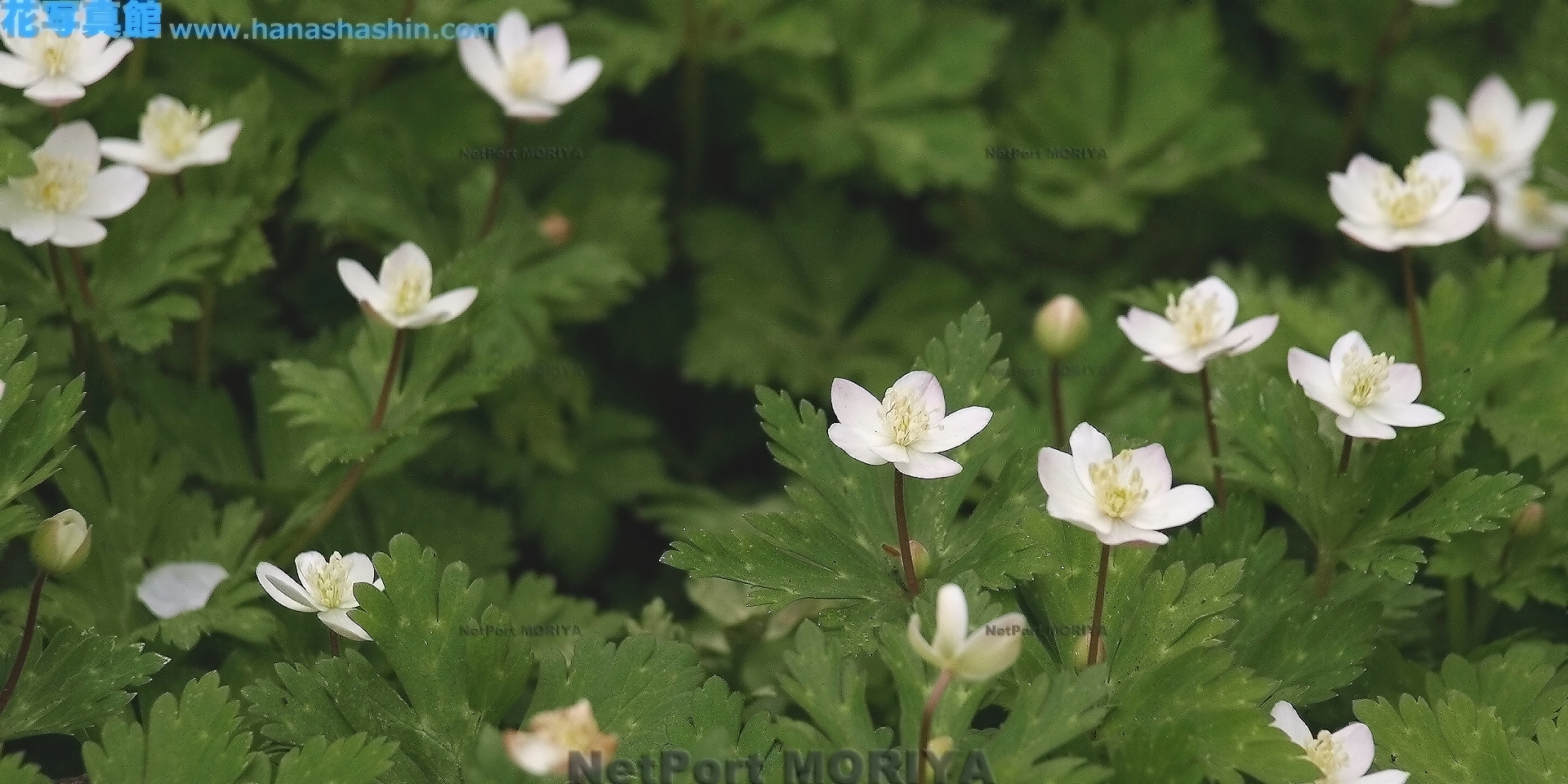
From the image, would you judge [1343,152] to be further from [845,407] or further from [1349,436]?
[845,407]

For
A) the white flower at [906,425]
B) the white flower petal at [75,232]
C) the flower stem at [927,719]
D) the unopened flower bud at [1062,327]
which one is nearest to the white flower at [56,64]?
the white flower petal at [75,232]

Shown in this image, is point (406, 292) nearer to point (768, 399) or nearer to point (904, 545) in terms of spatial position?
point (768, 399)

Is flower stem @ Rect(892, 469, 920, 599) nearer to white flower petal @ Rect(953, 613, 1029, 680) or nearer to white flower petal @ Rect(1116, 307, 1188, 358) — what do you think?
white flower petal @ Rect(953, 613, 1029, 680)

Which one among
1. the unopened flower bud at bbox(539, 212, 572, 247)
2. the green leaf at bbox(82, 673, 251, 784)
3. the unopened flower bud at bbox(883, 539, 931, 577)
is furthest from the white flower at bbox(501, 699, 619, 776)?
the unopened flower bud at bbox(539, 212, 572, 247)

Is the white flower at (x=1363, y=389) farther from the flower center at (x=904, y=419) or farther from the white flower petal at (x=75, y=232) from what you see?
the white flower petal at (x=75, y=232)
